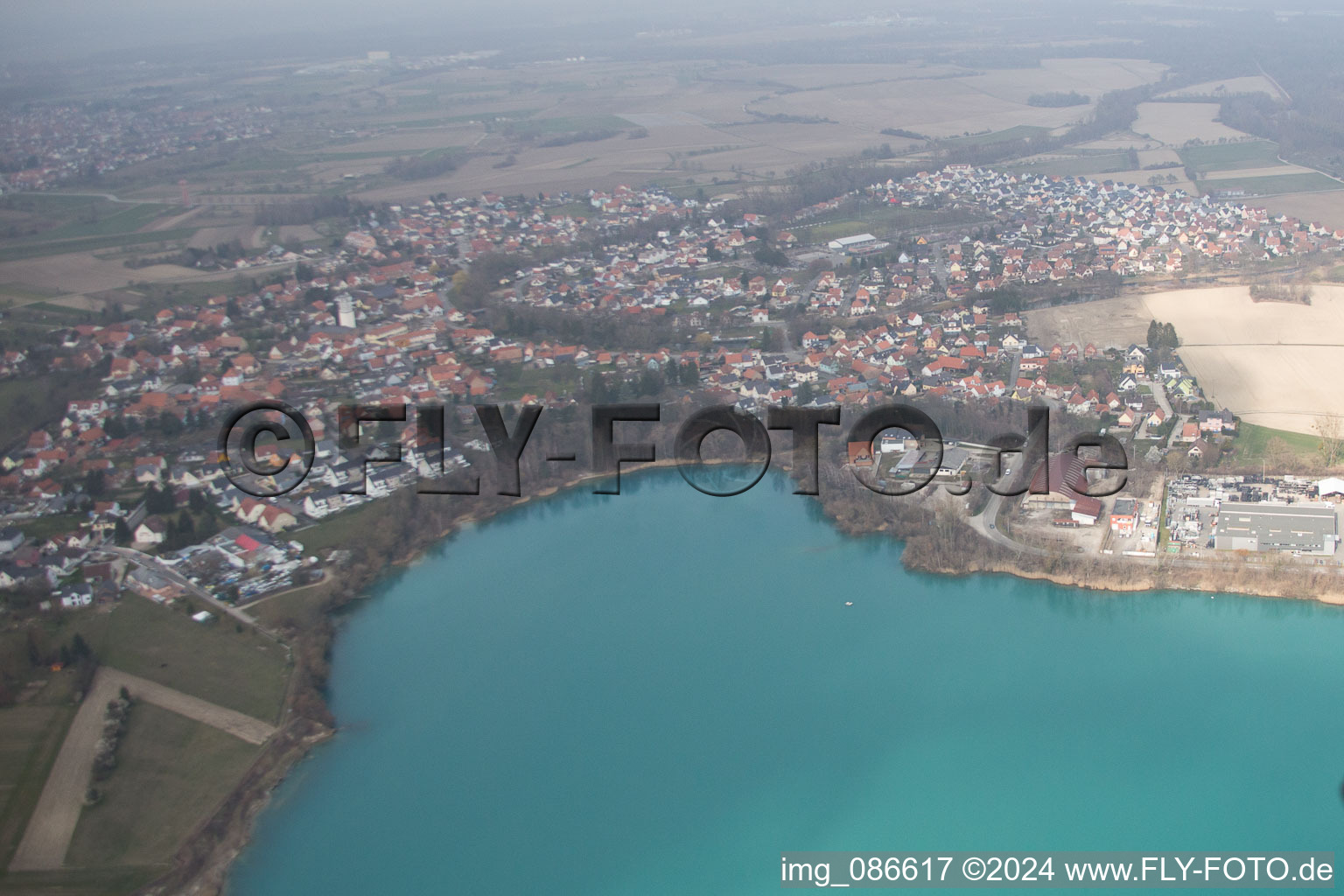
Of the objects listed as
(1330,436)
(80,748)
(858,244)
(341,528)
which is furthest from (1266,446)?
(80,748)

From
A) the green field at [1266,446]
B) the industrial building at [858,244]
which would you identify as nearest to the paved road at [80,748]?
the green field at [1266,446]

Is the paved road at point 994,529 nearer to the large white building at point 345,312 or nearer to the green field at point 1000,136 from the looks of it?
the large white building at point 345,312

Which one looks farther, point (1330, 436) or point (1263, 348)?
point (1263, 348)

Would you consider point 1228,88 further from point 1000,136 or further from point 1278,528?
point 1278,528

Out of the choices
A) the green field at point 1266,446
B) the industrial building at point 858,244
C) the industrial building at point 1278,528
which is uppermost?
the industrial building at point 858,244

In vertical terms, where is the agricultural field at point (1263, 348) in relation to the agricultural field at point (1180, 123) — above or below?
below

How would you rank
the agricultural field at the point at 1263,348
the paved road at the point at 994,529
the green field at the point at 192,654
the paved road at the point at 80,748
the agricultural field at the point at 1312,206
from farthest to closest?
the agricultural field at the point at 1312,206 < the agricultural field at the point at 1263,348 < the paved road at the point at 994,529 < the green field at the point at 192,654 < the paved road at the point at 80,748

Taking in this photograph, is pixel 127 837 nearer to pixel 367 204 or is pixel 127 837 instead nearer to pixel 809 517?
pixel 809 517
